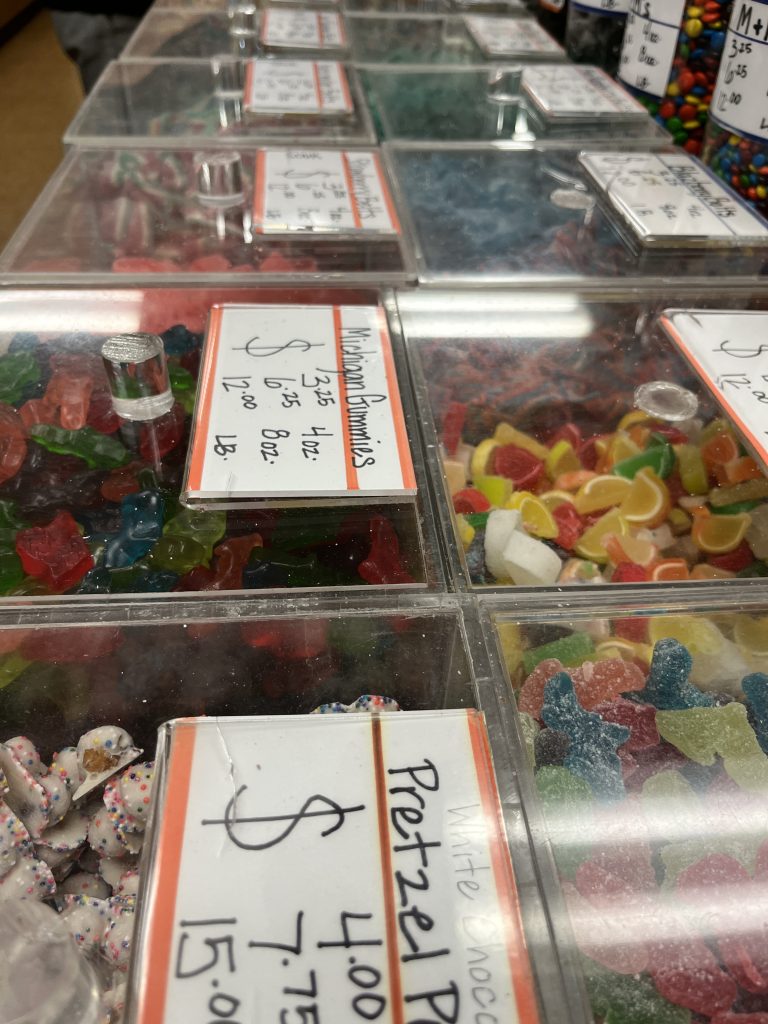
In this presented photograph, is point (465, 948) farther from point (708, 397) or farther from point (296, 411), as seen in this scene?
point (708, 397)

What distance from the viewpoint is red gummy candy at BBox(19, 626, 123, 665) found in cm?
69

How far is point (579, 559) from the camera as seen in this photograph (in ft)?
2.86

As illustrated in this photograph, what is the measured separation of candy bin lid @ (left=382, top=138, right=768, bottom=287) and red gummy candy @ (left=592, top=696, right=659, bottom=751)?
0.69 meters

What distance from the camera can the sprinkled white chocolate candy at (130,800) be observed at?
64 cm

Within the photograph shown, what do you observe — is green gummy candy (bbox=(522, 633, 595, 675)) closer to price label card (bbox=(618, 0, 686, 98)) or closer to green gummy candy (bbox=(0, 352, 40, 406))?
green gummy candy (bbox=(0, 352, 40, 406))

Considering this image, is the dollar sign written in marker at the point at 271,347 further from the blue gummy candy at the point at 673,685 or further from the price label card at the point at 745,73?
the price label card at the point at 745,73

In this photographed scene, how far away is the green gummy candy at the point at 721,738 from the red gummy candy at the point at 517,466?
36 centimetres

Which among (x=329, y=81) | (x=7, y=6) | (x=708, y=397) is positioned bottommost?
(x=7, y=6)

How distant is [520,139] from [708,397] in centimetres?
86

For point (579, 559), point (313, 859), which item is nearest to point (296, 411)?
point (579, 559)

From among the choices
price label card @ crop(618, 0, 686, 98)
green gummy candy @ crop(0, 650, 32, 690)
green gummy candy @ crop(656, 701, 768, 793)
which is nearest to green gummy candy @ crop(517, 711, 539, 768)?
green gummy candy @ crop(656, 701, 768, 793)

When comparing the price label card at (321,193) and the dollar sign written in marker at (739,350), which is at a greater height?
the price label card at (321,193)

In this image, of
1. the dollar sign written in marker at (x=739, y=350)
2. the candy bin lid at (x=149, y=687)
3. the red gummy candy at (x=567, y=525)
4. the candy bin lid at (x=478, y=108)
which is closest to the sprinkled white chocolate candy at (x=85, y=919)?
the candy bin lid at (x=149, y=687)

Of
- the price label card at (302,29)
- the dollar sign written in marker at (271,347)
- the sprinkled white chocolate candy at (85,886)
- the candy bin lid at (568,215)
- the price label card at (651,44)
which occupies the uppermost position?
the price label card at (651,44)
